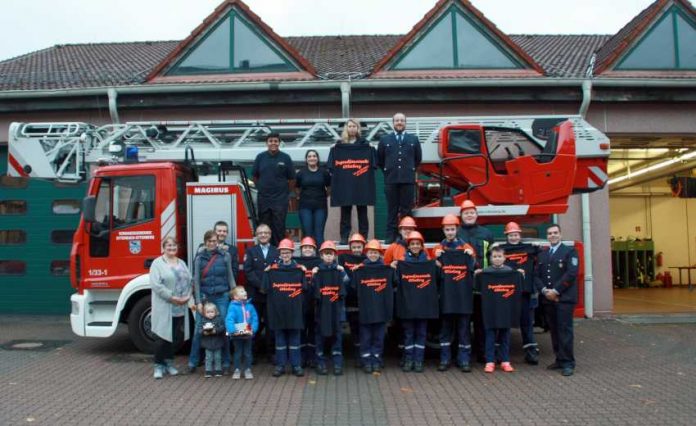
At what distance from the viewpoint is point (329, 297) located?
7.17m

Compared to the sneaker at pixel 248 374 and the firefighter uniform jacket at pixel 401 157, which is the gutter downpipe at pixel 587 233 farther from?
the sneaker at pixel 248 374

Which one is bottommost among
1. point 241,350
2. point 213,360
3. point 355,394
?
point 355,394

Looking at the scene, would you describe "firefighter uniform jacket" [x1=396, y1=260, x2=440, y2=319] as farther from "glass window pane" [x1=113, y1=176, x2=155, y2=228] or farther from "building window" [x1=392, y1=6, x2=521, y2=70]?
"building window" [x1=392, y1=6, x2=521, y2=70]

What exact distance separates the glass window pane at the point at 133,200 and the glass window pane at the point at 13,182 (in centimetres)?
595

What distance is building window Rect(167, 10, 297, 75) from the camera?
12.8 m

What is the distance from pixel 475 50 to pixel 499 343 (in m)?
7.18

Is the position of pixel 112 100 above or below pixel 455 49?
below

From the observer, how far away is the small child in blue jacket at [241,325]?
709 centimetres

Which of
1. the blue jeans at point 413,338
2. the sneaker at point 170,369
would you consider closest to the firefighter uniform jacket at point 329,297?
the blue jeans at point 413,338

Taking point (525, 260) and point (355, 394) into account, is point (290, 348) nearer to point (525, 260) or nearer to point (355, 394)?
point (355, 394)

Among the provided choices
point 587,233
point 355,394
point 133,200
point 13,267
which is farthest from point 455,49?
point 13,267

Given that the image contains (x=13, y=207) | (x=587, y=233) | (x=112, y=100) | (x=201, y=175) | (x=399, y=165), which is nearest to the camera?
(x=399, y=165)

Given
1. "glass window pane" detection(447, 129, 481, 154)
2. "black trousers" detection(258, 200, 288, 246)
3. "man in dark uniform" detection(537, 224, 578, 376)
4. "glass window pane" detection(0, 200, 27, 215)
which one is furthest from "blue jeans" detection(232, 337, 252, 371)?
"glass window pane" detection(0, 200, 27, 215)

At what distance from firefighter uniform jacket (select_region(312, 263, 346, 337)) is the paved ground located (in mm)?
614
